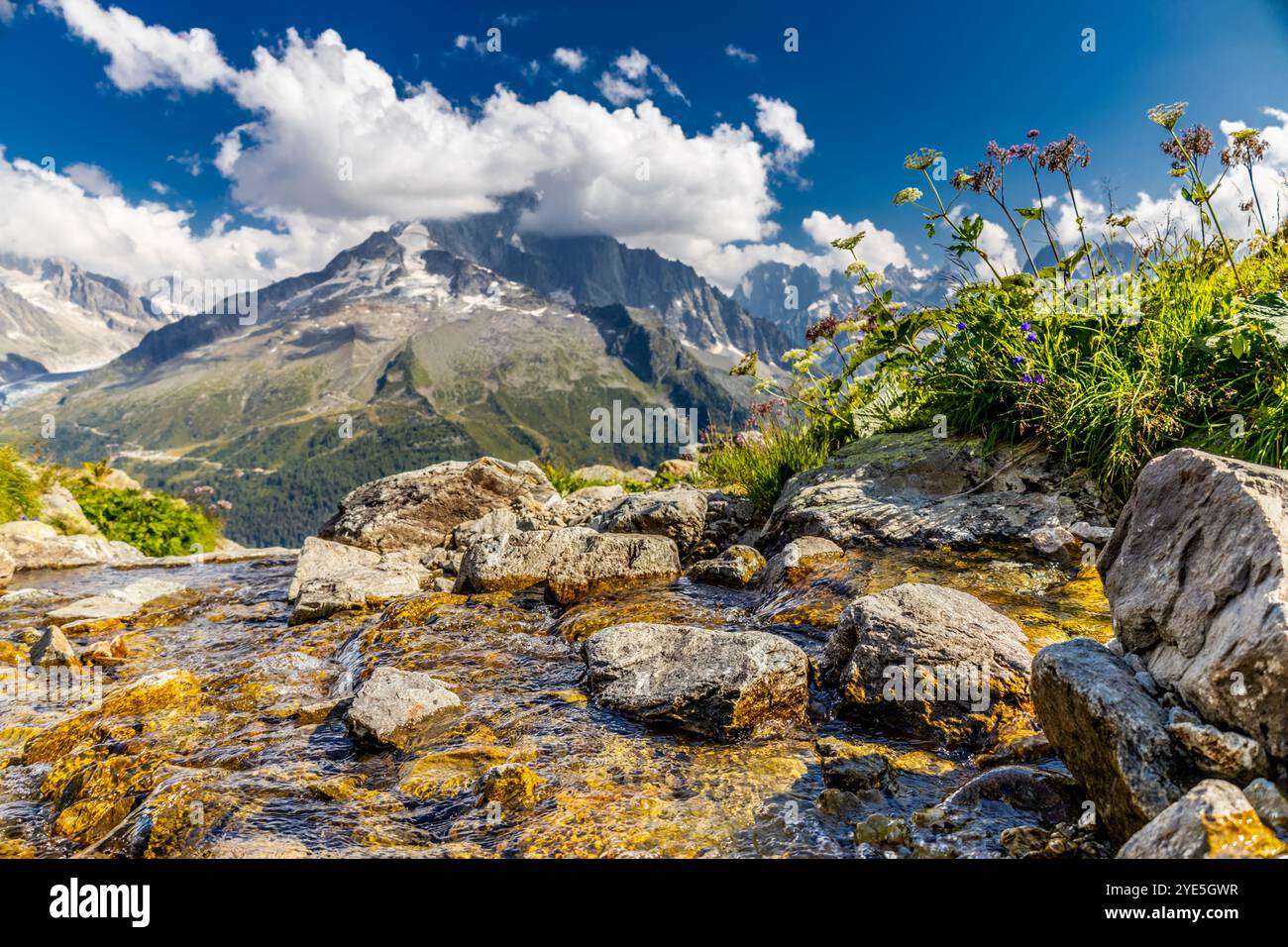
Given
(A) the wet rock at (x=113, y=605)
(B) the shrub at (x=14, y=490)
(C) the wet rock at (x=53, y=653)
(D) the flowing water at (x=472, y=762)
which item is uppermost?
(B) the shrub at (x=14, y=490)

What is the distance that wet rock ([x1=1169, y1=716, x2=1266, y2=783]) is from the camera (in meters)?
2.52

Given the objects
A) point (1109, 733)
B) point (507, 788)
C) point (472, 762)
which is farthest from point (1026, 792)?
point (472, 762)

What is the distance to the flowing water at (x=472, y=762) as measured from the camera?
3.58 meters

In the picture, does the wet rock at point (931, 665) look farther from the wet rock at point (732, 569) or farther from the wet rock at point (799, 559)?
the wet rock at point (732, 569)

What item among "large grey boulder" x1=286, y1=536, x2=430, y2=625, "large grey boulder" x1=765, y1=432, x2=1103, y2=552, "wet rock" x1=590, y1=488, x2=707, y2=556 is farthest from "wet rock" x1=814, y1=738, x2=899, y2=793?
"large grey boulder" x1=286, y1=536, x2=430, y2=625

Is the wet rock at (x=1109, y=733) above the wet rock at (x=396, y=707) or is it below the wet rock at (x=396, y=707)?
above

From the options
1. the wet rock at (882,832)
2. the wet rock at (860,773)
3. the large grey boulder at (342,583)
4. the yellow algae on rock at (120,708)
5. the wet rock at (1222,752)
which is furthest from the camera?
the large grey boulder at (342,583)

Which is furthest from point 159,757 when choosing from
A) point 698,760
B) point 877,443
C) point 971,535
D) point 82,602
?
point 877,443

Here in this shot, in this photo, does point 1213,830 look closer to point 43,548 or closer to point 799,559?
point 799,559

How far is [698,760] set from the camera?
4.38 meters

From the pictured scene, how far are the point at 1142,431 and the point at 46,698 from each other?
1129 centimetres

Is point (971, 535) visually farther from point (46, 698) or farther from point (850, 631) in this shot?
point (46, 698)

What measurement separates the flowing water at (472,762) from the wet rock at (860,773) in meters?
0.08

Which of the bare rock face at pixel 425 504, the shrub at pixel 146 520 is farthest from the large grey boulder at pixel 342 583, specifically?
the shrub at pixel 146 520
